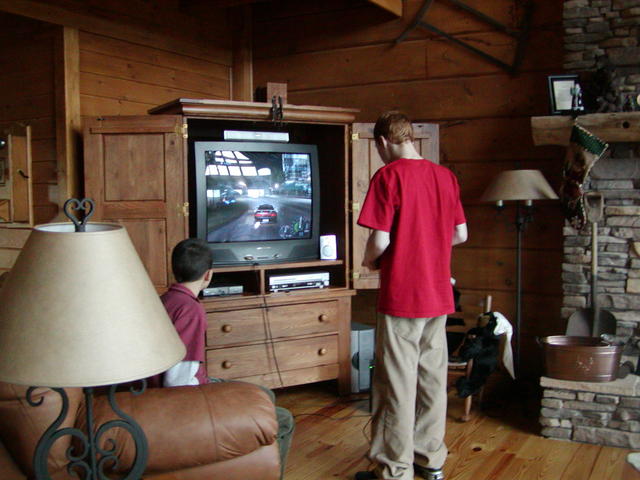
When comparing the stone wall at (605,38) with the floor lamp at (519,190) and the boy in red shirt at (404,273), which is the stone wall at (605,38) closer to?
the floor lamp at (519,190)

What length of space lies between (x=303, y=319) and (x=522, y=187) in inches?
52.1

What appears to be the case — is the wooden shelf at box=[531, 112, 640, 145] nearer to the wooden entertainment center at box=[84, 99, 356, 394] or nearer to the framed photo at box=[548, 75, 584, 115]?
the framed photo at box=[548, 75, 584, 115]

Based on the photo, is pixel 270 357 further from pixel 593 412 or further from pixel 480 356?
pixel 593 412

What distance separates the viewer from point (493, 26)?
3.95m

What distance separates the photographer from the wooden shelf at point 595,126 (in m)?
3.24

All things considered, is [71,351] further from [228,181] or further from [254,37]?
[254,37]

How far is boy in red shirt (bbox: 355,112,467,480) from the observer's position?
248cm

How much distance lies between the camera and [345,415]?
3.50 metres

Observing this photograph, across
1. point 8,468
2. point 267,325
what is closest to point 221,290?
point 267,325

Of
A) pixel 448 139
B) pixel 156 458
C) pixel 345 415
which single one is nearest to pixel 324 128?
pixel 448 139

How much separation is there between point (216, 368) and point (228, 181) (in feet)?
3.17

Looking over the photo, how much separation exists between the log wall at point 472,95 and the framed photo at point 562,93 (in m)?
0.36

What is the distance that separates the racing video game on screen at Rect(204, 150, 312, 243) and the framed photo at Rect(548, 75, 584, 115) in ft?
4.28

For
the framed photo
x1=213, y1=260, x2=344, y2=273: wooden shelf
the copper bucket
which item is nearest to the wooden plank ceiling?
the framed photo
